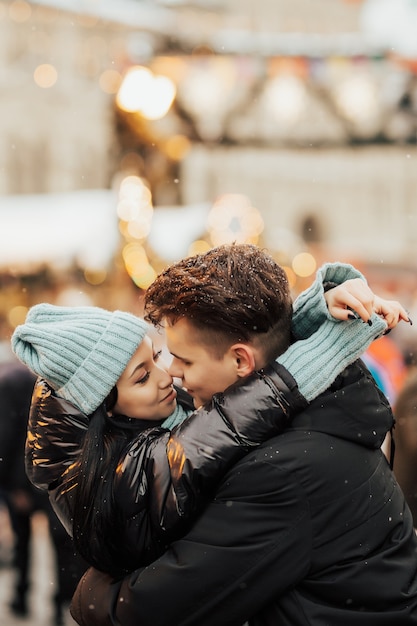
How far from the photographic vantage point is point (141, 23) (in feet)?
88.0

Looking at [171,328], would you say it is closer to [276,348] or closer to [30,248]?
[276,348]

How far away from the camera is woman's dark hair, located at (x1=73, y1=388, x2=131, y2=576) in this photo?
1.90 m

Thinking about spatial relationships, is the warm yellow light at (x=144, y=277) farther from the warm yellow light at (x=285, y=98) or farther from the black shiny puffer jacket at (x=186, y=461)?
the warm yellow light at (x=285, y=98)

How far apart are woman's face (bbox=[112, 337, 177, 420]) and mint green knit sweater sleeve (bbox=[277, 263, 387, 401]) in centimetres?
39

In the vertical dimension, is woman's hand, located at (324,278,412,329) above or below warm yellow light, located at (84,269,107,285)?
above

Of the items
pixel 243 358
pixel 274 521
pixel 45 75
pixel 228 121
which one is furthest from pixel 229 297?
pixel 45 75

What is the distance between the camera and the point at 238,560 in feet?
5.93

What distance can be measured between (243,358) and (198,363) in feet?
0.35

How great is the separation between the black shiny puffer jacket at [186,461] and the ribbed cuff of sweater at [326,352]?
31 millimetres

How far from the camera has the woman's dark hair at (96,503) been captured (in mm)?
1901

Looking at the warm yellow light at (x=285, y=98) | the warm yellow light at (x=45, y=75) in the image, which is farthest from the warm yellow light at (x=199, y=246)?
the warm yellow light at (x=45, y=75)

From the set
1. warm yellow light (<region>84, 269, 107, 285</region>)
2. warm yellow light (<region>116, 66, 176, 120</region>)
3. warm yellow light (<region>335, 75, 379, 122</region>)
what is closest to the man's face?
warm yellow light (<region>116, 66, 176, 120</region>)

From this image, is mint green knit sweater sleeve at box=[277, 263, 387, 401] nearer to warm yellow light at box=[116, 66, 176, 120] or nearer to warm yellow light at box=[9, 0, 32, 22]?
warm yellow light at box=[116, 66, 176, 120]

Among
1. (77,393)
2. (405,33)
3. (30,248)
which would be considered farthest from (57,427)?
(405,33)
